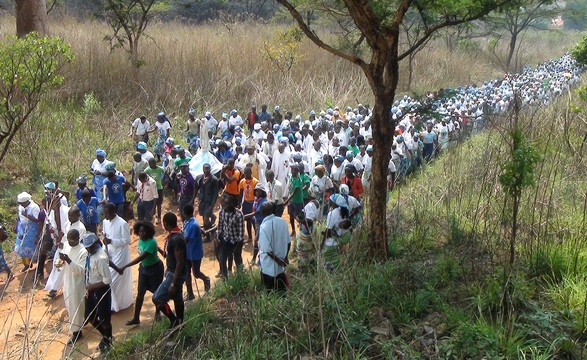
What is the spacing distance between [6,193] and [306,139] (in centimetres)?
588

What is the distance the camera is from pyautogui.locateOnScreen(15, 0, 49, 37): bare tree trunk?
15562mm

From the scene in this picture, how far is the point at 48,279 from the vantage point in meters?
7.24

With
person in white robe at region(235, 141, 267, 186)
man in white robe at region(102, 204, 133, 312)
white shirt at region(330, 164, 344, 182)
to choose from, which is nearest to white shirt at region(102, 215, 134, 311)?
man in white robe at region(102, 204, 133, 312)

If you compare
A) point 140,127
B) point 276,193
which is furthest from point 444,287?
point 140,127

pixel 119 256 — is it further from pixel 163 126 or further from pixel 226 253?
pixel 163 126

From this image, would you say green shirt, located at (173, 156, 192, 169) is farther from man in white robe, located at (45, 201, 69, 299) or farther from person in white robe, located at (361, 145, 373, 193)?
person in white robe, located at (361, 145, 373, 193)

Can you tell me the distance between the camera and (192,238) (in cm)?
650

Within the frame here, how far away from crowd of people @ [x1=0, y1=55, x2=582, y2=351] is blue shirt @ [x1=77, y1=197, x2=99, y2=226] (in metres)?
0.02

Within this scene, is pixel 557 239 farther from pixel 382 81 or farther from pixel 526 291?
pixel 382 81

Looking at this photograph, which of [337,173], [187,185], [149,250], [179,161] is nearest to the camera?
[149,250]

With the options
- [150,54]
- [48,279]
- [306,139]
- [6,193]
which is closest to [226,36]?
[150,54]

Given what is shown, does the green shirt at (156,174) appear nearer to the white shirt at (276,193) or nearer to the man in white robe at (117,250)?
the white shirt at (276,193)

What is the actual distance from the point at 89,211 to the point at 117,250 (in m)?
1.66

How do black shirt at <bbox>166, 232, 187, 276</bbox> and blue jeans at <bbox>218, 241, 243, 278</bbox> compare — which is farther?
blue jeans at <bbox>218, 241, 243, 278</bbox>
